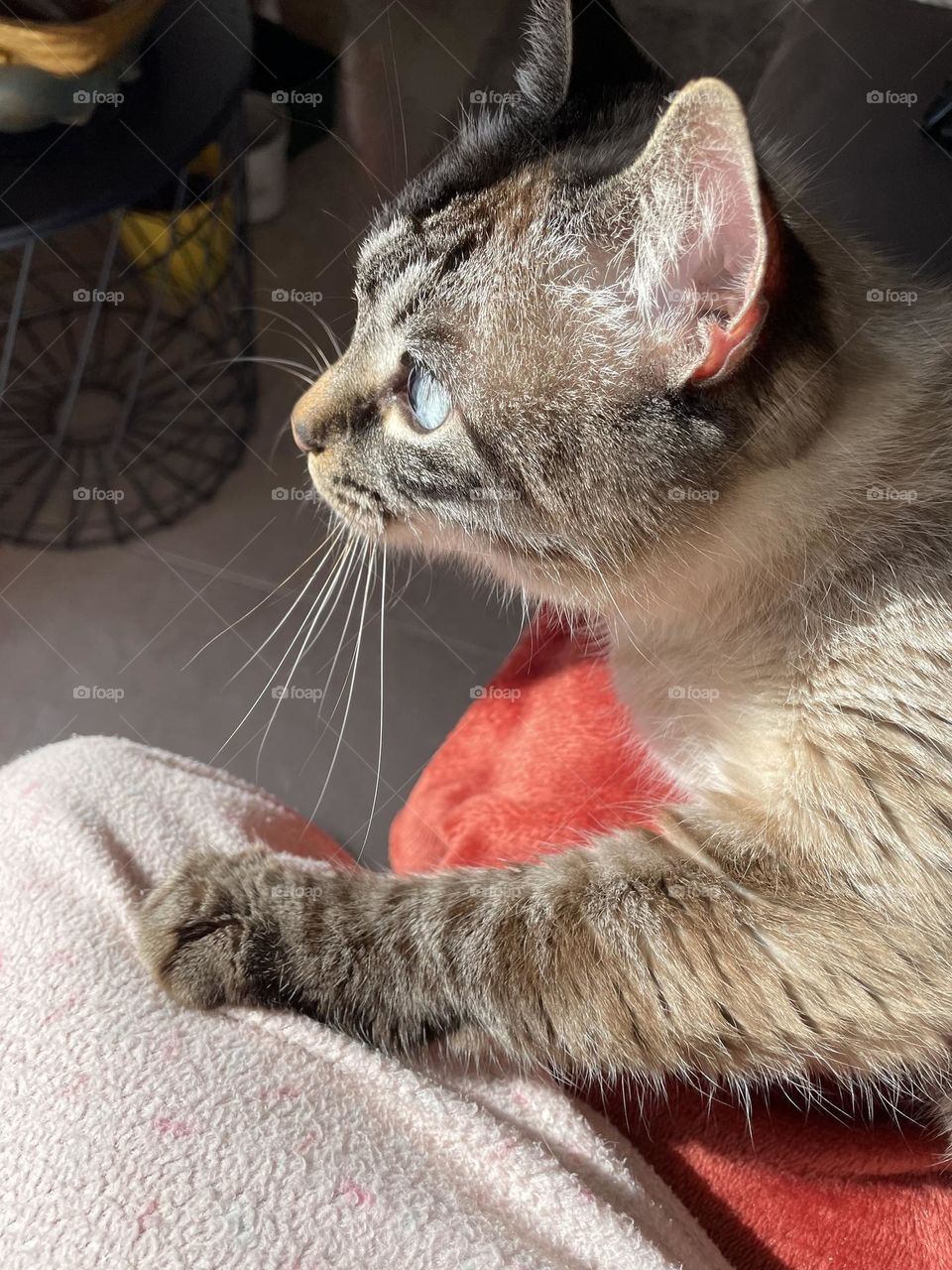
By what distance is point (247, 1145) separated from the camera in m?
0.69

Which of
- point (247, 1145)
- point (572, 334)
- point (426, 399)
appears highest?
point (572, 334)

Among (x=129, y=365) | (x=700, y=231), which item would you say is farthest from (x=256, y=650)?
(x=700, y=231)

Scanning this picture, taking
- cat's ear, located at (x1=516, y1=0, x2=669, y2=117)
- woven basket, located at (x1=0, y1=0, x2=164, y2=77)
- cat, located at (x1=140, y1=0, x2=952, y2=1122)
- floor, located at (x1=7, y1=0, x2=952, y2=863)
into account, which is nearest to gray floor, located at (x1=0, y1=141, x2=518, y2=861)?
floor, located at (x1=7, y1=0, x2=952, y2=863)

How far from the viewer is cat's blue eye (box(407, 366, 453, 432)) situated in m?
0.84

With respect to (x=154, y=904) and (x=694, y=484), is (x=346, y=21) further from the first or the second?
(x=154, y=904)

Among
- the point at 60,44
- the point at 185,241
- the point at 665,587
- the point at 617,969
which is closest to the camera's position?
the point at 617,969

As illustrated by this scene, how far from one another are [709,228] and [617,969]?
0.58 m

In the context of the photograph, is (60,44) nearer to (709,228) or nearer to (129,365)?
(129,365)

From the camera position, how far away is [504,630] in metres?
1.79

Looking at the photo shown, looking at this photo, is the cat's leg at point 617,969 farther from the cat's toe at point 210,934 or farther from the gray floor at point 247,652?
the gray floor at point 247,652

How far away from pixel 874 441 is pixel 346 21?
80.0 inches

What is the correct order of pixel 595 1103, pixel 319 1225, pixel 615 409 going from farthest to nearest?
pixel 595 1103 < pixel 615 409 < pixel 319 1225

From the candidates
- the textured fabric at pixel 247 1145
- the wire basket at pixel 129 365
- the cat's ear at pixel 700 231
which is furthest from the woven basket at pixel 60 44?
the textured fabric at pixel 247 1145

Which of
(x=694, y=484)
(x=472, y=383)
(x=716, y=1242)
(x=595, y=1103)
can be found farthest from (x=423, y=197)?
(x=716, y=1242)
